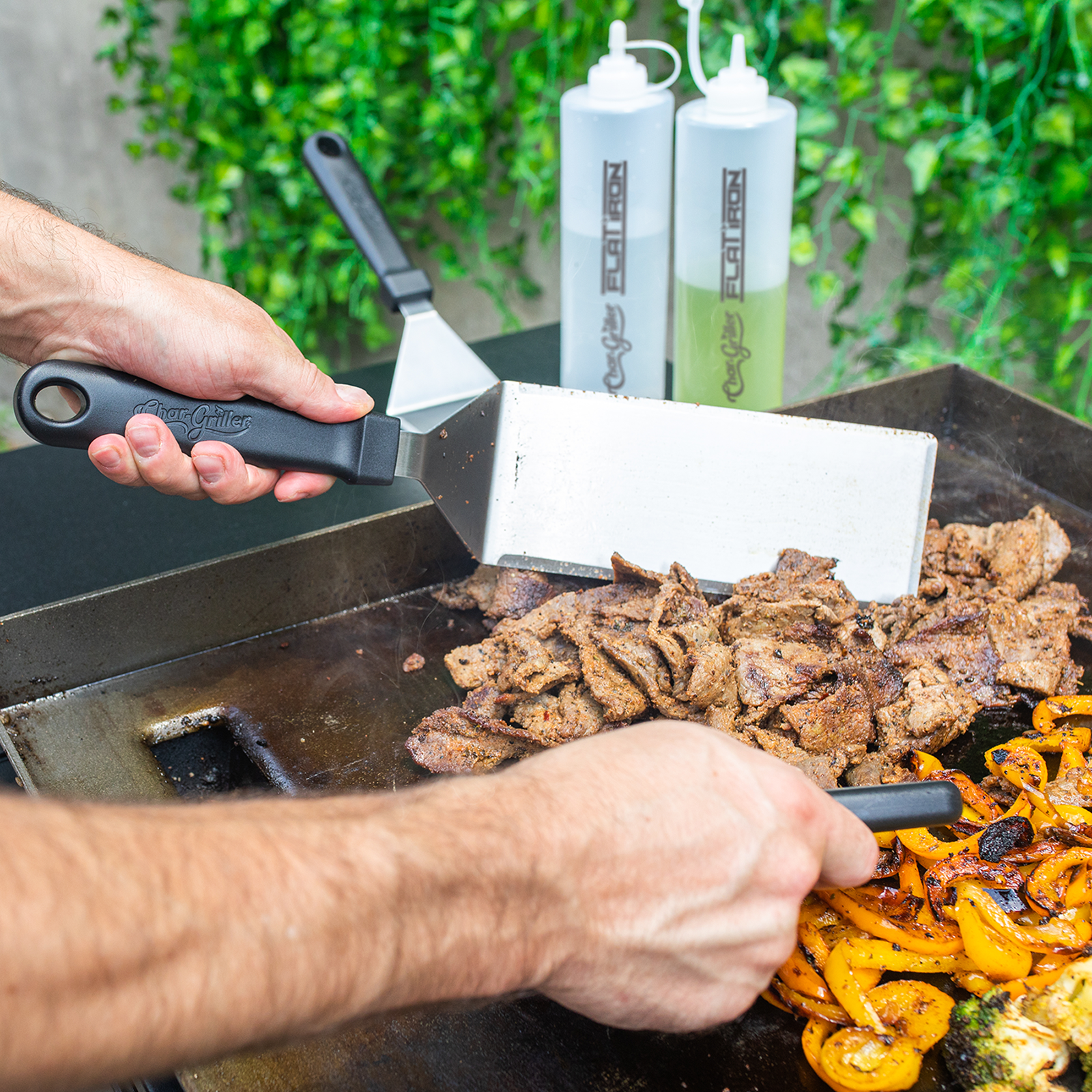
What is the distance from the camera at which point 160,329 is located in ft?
4.57

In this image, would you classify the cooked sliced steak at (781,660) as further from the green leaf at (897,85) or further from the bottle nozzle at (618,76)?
the green leaf at (897,85)

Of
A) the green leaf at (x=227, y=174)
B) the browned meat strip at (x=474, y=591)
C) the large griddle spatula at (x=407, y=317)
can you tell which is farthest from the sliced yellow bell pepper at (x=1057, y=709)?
the green leaf at (x=227, y=174)

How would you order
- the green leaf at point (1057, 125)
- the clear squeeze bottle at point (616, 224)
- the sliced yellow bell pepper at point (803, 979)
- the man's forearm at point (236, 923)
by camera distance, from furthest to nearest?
1. the green leaf at point (1057, 125)
2. the clear squeeze bottle at point (616, 224)
3. the sliced yellow bell pepper at point (803, 979)
4. the man's forearm at point (236, 923)

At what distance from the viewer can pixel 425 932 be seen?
0.63 metres

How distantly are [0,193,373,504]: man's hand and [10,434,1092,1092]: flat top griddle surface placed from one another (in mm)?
303

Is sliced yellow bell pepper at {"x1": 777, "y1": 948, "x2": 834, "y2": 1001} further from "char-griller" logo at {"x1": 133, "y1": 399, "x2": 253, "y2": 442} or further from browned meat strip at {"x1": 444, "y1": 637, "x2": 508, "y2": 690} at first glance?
"char-griller" logo at {"x1": 133, "y1": 399, "x2": 253, "y2": 442}

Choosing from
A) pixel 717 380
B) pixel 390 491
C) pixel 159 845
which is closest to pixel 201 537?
pixel 390 491

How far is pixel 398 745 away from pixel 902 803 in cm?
70

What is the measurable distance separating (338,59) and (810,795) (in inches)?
→ 129

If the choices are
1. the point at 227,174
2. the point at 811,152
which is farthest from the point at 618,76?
the point at 227,174

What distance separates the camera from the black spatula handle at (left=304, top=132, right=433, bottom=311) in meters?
1.83

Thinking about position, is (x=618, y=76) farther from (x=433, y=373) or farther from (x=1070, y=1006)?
(x=1070, y=1006)

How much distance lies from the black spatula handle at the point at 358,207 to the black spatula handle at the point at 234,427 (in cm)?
54

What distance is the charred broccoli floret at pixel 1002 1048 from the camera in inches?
33.1
